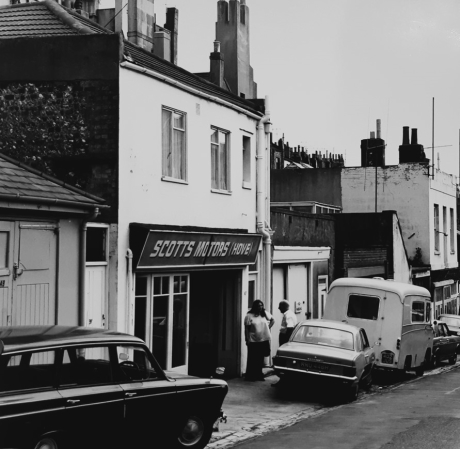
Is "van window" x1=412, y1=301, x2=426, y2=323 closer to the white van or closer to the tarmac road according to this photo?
the white van

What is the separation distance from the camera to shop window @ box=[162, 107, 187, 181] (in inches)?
637

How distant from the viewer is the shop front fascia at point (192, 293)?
15.5 meters

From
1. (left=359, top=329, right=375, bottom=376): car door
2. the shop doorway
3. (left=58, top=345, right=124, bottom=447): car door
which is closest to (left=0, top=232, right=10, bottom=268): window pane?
(left=58, top=345, right=124, bottom=447): car door

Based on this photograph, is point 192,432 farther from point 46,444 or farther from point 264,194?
point 264,194

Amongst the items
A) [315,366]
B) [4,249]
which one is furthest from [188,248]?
[4,249]

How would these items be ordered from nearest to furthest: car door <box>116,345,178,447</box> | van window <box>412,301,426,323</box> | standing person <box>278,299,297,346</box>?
1. car door <box>116,345,178,447</box>
2. standing person <box>278,299,297,346</box>
3. van window <box>412,301,426,323</box>

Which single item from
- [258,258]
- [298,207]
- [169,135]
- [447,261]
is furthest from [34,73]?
[447,261]

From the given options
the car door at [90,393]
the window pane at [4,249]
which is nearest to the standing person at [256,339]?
the window pane at [4,249]

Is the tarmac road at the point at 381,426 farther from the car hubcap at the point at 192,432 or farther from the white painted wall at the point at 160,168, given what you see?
the white painted wall at the point at 160,168

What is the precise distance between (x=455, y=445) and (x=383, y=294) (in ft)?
30.3

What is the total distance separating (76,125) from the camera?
14.6 metres

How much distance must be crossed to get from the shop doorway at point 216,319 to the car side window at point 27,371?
10994 millimetres

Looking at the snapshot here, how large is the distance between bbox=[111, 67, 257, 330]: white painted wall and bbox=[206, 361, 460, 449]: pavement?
2789 mm

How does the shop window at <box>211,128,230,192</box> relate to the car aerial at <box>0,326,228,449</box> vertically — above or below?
above
